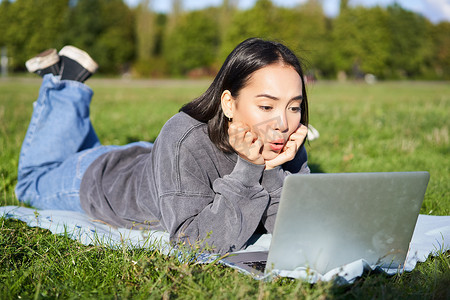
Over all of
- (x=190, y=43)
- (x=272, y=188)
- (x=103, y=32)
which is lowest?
(x=190, y=43)

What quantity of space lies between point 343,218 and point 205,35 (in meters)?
44.6

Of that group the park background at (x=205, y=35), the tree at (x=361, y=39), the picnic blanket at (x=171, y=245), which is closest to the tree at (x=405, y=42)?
the park background at (x=205, y=35)

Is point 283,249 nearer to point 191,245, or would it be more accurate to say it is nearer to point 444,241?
point 191,245

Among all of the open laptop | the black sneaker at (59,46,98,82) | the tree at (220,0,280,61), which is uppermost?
the black sneaker at (59,46,98,82)

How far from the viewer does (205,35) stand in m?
45.1

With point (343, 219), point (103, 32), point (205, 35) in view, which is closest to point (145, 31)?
point (103, 32)

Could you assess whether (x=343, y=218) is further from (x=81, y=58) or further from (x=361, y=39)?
(x=361, y=39)

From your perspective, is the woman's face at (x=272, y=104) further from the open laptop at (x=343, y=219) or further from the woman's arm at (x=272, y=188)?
the open laptop at (x=343, y=219)

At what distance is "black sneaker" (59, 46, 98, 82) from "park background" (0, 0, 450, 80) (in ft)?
117

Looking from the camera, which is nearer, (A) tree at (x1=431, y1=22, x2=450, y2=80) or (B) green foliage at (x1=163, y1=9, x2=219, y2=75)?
(B) green foliage at (x1=163, y1=9, x2=219, y2=75)

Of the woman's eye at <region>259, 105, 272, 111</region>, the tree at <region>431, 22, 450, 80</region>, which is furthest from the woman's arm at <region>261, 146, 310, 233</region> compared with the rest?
the tree at <region>431, 22, 450, 80</region>

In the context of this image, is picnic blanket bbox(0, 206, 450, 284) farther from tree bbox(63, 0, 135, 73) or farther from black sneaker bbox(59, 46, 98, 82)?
tree bbox(63, 0, 135, 73)

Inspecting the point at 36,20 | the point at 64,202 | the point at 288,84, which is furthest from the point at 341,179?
the point at 36,20

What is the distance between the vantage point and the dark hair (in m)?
2.59
